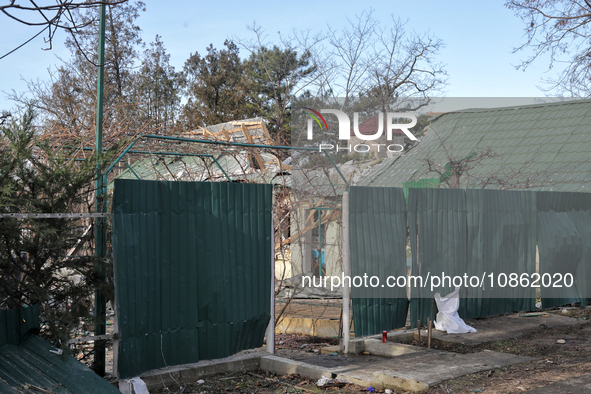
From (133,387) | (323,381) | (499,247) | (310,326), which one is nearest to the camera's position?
(133,387)

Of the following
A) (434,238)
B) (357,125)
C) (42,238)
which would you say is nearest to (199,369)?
(42,238)

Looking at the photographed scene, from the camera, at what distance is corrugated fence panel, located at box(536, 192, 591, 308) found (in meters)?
10.1

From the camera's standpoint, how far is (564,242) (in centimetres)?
1036

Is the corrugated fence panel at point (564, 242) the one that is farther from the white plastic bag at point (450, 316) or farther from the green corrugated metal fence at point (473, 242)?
the white plastic bag at point (450, 316)

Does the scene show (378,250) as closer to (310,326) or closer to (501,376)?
(501,376)

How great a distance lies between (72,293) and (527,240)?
7.67 m

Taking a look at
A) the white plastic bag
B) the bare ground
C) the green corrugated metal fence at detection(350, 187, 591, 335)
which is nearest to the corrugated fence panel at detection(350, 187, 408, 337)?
the green corrugated metal fence at detection(350, 187, 591, 335)

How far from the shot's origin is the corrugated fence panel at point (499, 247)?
29.6ft

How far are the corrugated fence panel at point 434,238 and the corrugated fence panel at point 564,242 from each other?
215cm

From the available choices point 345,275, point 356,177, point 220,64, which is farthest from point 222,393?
point 220,64

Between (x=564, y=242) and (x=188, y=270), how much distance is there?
24.8 feet

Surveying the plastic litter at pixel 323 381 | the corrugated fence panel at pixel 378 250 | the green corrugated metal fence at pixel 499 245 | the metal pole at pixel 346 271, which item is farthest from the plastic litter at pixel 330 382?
the green corrugated metal fence at pixel 499 245

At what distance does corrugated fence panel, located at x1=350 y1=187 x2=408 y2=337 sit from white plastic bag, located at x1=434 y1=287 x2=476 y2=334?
0.55 m

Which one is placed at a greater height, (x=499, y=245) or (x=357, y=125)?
(x=357, y=125)
